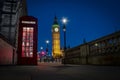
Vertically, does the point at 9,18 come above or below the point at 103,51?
above

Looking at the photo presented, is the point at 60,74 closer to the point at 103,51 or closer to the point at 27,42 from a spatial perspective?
the point at 27,42

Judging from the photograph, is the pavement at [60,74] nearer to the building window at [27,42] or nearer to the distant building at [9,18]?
the building window at [27,42]

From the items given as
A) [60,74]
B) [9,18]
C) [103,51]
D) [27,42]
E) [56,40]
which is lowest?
[60,74]

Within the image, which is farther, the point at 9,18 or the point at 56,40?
the point at 56,40

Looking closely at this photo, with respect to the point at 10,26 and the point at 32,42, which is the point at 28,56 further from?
the point at 10,26

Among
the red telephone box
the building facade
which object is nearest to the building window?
the red telephone box

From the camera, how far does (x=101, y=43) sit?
2317cm

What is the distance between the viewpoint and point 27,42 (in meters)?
20.7

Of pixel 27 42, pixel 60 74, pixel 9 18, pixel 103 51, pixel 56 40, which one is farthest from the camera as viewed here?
pixel 56 40

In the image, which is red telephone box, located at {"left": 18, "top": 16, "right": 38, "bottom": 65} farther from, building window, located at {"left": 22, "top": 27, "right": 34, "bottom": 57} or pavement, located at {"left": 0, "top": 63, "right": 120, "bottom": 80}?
pavement, located at {"left": 0, "top": 63, "right": 120, "bottom": 80}

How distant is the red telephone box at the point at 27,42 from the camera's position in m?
20.4

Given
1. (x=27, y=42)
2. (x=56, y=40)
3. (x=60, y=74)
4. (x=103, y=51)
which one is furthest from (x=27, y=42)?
(x=56, y=40)

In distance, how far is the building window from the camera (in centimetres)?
2038

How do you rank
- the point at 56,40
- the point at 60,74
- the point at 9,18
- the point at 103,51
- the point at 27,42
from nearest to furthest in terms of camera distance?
→ 1. the point at 60,74
2. the point at 27,42
3. the point at 103,51
4. the point at 9,18
5. the point at 56,40
